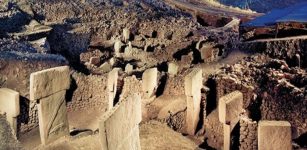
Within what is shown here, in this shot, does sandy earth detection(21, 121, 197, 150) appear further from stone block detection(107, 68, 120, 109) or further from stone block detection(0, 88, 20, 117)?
stone block detection(107, 68, 120, 109)

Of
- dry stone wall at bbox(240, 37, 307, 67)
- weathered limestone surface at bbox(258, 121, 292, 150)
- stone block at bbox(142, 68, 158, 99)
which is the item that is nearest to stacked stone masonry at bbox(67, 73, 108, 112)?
stone block at bbox(142, 68, 158, 99)

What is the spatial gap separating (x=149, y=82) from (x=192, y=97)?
1938 millimetres

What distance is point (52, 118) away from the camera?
773cm

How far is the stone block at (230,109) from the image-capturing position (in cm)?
739

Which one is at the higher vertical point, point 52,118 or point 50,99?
point 50,99

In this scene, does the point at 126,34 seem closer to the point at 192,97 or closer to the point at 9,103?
the point at 192,97

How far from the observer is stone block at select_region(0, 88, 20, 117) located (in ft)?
26.4

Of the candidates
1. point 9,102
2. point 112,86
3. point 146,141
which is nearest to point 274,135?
point 146,141

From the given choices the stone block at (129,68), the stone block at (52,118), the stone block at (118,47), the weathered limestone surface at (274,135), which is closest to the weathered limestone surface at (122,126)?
the weathered limestone surface at (274,135)

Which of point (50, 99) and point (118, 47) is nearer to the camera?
point (50, 99)

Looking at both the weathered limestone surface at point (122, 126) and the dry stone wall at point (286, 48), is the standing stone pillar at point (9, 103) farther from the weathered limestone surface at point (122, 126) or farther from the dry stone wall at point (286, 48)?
the dry stone wall at point (286, 48)

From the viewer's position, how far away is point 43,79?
297 inches

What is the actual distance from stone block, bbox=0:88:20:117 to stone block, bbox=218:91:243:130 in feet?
13.7

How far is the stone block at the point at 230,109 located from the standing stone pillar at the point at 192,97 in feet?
5.19
